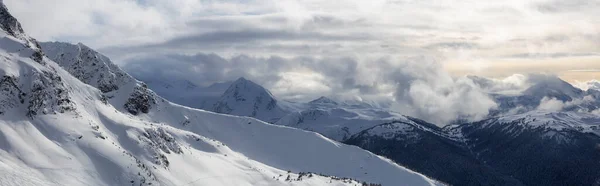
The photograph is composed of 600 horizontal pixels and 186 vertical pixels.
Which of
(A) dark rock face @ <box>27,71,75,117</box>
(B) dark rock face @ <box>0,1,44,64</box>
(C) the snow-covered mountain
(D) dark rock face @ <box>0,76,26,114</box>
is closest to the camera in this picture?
(C) the snow-covered mountain

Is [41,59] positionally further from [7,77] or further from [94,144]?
[94,144]

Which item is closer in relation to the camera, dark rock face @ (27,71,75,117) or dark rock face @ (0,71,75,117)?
dark rock face @ (0,71,75,117)

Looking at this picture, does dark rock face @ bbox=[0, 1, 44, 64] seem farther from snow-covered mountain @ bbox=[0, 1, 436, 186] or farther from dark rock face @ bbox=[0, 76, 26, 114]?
dark rock face @ bbox=[0, 76, 26, 114]

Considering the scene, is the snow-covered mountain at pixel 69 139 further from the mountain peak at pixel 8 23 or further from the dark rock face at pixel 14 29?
the dark rock face at pixel 14 29

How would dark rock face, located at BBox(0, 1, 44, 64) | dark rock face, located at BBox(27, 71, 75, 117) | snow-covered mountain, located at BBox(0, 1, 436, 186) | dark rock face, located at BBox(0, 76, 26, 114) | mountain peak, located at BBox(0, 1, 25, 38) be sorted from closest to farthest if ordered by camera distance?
snow-covered mountain, located at BBox(0, 1, 436, 186), dark rock face, located at BBox(0, 76, 26, 114), dark rock face, located at BBox(27, 71, 75, 117), dark rock face, located at BBox(0, 1, 44, 64), mountain peak, located at BBox(0, 1, 25, 38)

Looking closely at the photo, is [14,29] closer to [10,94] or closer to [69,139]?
[10,94]

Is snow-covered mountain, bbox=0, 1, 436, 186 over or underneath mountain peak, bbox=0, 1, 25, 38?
underneath

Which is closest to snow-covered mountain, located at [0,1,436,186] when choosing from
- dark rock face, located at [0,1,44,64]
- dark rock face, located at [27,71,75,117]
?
dark rock face, located at [27,71,75,117]

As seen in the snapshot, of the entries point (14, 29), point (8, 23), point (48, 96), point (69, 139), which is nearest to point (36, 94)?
point (48, 96)

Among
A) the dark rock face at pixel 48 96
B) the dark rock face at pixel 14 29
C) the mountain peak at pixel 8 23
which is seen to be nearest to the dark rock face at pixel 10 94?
the dark rock face at pixel 48 96

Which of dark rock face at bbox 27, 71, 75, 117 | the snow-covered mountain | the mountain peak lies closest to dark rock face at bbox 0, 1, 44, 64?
the mountain peak

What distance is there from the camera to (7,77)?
405ft

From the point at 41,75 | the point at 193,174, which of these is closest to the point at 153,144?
the point at 193,174

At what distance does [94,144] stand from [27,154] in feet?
66.5
